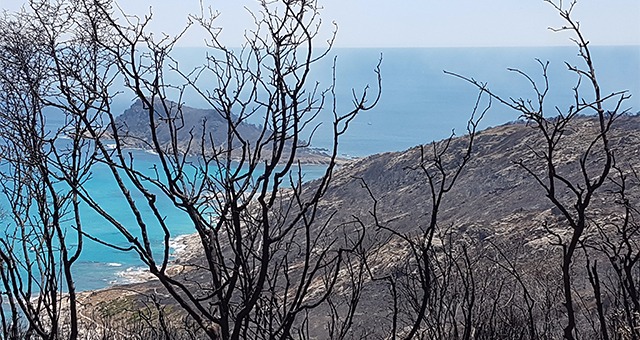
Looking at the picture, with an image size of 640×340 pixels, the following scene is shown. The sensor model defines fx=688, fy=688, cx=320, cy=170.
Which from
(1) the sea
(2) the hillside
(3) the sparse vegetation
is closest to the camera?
(3) the sparse vegetation

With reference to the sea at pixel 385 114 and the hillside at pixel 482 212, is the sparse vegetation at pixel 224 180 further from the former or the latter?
the hillside at pixel 482 212

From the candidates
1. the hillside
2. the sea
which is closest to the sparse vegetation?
the sea

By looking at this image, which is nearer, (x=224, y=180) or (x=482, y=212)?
(x=224, y=180)

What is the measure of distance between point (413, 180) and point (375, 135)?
39541mm

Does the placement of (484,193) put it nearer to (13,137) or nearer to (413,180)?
(413,180)

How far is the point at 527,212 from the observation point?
2205 cm

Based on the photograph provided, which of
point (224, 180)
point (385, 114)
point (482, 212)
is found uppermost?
point (224, 180)

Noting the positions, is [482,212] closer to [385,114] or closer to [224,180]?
[224,180]

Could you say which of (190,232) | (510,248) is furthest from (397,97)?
(510,248)

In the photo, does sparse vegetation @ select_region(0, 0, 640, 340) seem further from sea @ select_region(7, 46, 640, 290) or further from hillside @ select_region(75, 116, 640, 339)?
hillside @ select_region(75, 116, 640, 339)

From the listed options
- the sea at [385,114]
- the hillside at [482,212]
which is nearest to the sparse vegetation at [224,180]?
the sea at [385,114]

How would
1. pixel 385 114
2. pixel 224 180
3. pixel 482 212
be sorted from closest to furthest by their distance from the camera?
pixel 224 180 < pixel 482 212 < pixel 385 114

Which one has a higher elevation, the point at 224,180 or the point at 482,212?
the point at 224,180

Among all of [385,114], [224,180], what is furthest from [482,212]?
[385,114]
